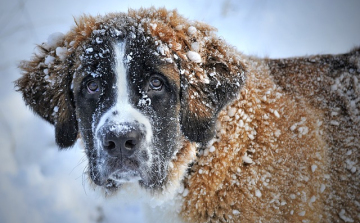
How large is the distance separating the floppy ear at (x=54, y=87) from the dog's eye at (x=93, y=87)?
0.24 metres

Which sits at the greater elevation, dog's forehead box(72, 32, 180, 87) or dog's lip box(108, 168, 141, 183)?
dog's forehead box(72, 32, 180, 87)

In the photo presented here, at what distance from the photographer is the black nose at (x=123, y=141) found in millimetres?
1878

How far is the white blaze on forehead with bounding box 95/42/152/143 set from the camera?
197 centimetres

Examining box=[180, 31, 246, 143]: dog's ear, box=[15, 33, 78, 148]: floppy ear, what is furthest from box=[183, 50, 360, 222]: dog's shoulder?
box=[15, 33, 78, 148]: floppy ear

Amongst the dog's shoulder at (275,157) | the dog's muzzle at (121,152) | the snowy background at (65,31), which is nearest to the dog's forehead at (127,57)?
the dog's muzzle at (121,152)

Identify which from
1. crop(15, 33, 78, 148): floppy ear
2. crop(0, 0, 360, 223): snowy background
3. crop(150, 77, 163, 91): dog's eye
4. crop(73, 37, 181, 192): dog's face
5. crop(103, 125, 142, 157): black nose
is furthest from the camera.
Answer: crop(0, 0, 360, 223): snowy background

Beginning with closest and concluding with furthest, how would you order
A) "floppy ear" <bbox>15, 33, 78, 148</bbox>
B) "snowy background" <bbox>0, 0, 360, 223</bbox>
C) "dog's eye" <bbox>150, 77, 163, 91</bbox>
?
"dog's eye" <bbox>150, 77, 163, 91</bbox> → "floppy ear" <bbox>15, 33, 78, 148</bbox> → "snowy background" <bbox>0, 0, 360, 223</bbox>

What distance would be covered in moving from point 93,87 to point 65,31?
285 centimetres

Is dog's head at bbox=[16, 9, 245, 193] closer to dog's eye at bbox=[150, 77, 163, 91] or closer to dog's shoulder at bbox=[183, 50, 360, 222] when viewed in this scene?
dog's eye at bbox=[150, 77, 163, 91]

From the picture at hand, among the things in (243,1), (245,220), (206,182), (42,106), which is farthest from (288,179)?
(243,1)

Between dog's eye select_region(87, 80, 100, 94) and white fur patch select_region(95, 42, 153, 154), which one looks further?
dog's eye select_region(87, 80, 100, 94)

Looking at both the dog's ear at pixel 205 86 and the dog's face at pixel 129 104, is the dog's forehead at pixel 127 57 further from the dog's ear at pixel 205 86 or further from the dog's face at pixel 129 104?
the dog's ear at pixel 205 86

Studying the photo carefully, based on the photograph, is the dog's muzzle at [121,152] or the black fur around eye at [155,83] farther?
the black fur around eye at [155,83]

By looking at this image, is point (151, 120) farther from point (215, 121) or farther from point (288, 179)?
point (288, 179)
